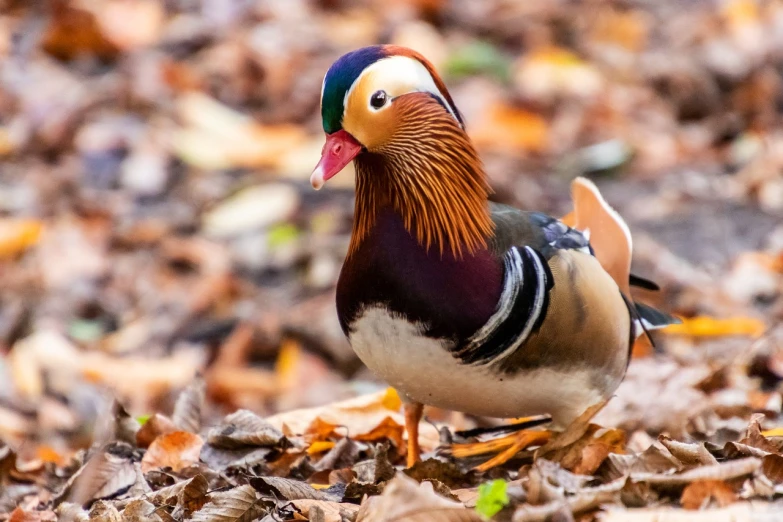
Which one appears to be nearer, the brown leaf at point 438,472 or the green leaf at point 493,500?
the green leaf at point 493,500

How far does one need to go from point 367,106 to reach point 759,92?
18.0ft

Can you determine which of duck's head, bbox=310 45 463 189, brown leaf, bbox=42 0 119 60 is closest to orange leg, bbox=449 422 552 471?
duck's head, bbox=310 45 463 189

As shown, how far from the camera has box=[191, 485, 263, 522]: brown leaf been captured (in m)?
2.40

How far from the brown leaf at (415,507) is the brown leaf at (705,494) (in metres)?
0.42

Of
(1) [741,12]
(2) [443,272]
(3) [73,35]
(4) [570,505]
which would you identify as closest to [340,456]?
(2) [443,272]

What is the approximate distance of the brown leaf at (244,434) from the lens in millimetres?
2973

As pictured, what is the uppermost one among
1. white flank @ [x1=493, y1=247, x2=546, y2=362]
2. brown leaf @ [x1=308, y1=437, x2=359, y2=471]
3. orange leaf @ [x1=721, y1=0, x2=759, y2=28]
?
orange leaf @ [x1=721, y1=0, x2=759, y2=28]

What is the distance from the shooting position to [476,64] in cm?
750

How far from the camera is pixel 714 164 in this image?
676 cm

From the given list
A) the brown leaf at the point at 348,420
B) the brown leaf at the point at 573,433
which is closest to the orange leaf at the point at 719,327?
the brown leaf at the point at 348,420

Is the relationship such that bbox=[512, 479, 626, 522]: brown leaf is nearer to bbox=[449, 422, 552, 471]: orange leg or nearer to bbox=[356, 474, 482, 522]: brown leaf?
bbox=[356, 474, 482, 522]: brown leaf

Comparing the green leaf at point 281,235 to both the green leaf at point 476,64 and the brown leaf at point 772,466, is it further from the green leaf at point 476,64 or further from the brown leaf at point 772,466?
the brown leaf at point 772,466

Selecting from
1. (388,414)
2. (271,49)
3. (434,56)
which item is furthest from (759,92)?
(388,414)

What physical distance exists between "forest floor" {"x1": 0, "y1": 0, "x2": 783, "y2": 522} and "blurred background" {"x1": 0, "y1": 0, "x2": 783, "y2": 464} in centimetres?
2
